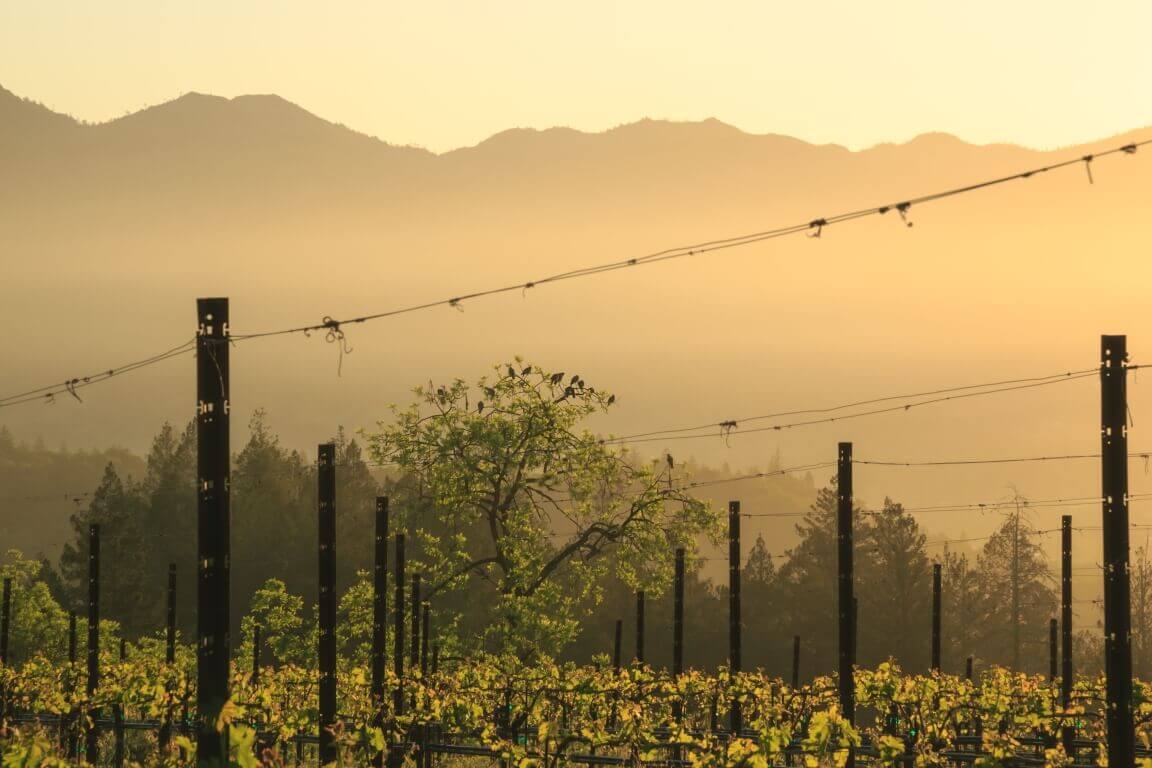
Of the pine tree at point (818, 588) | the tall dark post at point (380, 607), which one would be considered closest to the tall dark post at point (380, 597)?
the tall dark post at point (380, 607)

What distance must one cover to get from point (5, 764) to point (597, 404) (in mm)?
34771

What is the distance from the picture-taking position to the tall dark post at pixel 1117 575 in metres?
15.6

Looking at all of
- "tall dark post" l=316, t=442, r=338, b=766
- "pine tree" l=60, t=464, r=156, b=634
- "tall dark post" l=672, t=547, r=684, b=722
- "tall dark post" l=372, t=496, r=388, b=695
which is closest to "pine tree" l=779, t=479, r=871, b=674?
"pine tree" l=60, t=464, r=156, b=634

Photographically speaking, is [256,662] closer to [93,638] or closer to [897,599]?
[93,638]

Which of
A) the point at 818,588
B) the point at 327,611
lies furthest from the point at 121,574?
the point at 327,611

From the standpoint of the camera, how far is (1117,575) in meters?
Result: 15.6

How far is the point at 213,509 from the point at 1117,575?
9.43 m

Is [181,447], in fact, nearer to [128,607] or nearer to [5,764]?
[128,607]

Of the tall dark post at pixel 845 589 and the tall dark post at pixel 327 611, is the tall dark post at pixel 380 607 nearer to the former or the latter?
the tall dark post at pixel 327 611

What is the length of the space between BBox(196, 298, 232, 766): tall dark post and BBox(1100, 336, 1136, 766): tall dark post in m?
9.14

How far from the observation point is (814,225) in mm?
15531

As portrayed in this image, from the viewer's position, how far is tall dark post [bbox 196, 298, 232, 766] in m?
14.9

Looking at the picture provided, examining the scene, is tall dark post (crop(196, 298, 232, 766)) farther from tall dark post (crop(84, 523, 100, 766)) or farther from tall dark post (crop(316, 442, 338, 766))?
tall dark post (crop(84, 523, 100, 766))

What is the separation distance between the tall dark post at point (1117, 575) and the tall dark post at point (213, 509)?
9.14m
